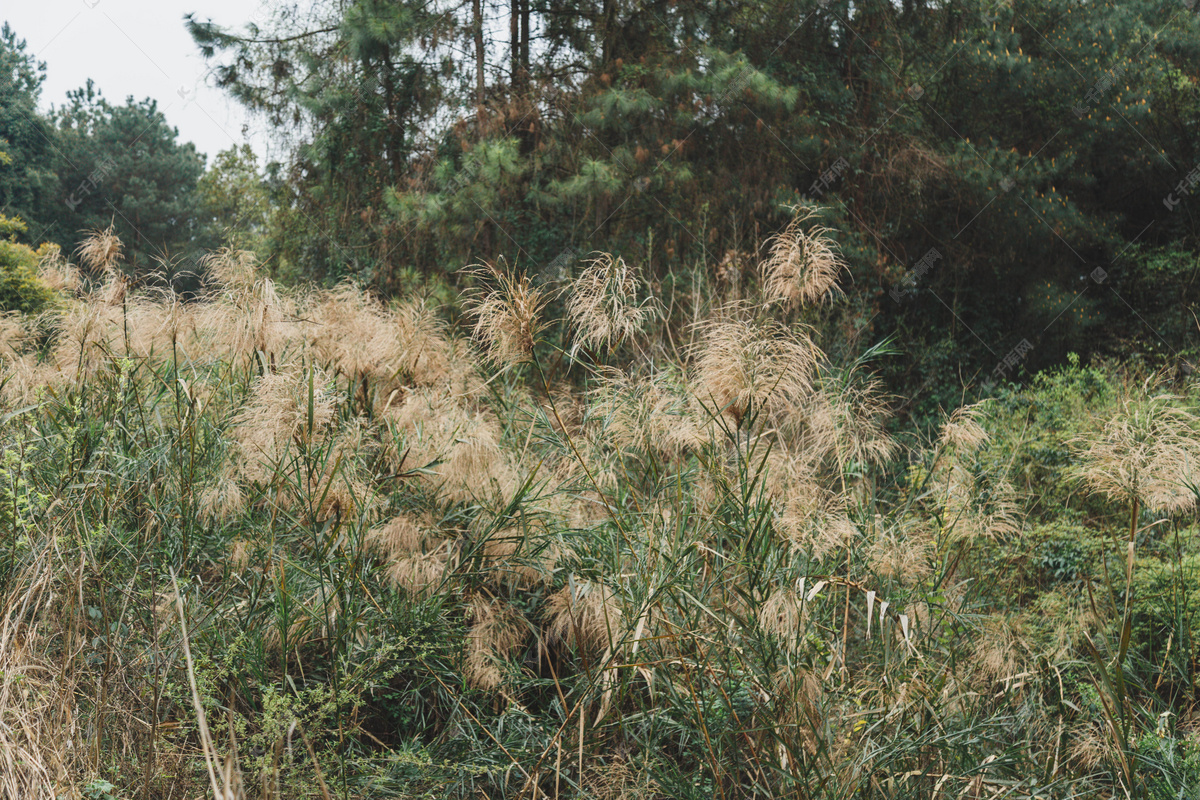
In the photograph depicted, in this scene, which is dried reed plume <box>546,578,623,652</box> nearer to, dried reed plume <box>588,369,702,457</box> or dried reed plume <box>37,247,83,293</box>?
dried reed plume <box>588,369,702,457</box>

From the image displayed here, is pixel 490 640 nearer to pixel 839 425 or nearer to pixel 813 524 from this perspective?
pixel 813 524

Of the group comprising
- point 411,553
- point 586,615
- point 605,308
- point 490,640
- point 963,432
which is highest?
point 605,308

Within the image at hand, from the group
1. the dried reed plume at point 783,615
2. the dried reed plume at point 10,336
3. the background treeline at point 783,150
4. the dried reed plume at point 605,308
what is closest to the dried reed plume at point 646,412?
the dried reed plume at point 605,308

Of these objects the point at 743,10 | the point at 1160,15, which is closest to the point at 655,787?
the point at 743,10

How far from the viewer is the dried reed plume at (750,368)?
2541mm

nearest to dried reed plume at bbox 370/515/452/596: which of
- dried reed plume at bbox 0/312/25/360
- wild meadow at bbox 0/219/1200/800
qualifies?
wild meadow at bbox 0/219/1200/800

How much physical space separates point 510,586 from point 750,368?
1.51 m

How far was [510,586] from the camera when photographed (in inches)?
132

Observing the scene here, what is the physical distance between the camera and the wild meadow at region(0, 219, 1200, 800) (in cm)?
245

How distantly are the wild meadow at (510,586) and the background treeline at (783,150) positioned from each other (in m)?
4.91

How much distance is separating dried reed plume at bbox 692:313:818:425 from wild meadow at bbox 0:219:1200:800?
17mm

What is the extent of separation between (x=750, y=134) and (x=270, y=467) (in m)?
8.04

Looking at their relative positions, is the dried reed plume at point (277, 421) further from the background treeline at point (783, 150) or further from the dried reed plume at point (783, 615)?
the background treeline at point (783, 150)

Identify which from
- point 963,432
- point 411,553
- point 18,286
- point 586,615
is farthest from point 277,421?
point 18,286
